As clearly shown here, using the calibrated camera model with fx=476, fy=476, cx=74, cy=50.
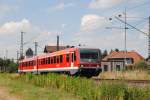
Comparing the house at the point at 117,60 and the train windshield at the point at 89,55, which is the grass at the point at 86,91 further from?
the house at the point at 117,60

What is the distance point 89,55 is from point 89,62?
2.78 ft

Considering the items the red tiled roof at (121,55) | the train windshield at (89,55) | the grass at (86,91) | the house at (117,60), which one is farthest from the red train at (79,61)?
the red tiled roof at (121,55)

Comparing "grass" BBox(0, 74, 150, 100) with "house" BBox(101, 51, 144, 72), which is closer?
"grass" BBox(0, 74, 150, 100)

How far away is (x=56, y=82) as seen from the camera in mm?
25578

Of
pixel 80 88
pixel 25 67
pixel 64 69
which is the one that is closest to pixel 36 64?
pixel 25 67

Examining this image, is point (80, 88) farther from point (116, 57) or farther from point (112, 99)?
point (116, 57)

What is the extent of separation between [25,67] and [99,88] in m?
50.4

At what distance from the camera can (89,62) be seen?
37.0 meters

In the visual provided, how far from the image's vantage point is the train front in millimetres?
36531

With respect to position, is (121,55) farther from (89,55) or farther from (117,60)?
(89,55)

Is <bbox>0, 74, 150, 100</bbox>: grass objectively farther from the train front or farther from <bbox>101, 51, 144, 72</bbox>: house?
<bbox>101, 51, 144, 72</bbox>: house

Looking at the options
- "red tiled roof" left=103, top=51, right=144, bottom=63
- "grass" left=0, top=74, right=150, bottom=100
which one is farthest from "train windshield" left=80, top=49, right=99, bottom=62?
"red tiled roof" left=103, top=51, right=144, bottom=63

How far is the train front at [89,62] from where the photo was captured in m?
36.5

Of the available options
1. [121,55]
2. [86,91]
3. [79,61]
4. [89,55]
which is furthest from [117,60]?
[86,91]
